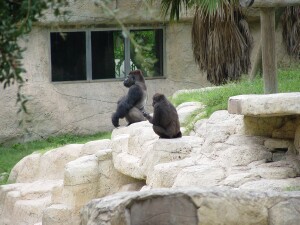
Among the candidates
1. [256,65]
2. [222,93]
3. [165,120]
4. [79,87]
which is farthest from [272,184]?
[79,87]

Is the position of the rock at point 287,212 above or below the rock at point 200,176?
above

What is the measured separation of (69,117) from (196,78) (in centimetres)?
330

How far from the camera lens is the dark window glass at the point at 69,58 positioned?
21.0 meters

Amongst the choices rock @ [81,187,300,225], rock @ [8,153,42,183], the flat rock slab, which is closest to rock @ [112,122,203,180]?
the flat rock slab

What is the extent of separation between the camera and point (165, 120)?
A: 13.2 meters

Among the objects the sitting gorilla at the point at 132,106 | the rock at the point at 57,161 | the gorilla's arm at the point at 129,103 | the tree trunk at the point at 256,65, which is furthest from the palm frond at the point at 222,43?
the rock at the point at 57,161

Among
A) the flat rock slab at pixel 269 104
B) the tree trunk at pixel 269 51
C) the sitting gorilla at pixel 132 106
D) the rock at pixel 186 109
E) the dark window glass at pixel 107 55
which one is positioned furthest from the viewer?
the dark window glass at pixel 107 55

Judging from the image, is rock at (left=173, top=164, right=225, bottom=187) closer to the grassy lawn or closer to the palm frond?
the grassy lawn

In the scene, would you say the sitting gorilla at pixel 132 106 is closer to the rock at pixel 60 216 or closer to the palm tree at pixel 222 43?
the palm tree at pixel 222 43

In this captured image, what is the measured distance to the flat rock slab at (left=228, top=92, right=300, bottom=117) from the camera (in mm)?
10766

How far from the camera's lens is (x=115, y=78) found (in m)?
21.5

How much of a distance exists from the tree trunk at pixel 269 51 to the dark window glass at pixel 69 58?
8.27 m

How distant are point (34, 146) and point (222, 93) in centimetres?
644

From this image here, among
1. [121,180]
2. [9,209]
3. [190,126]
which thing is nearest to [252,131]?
[190,126]
